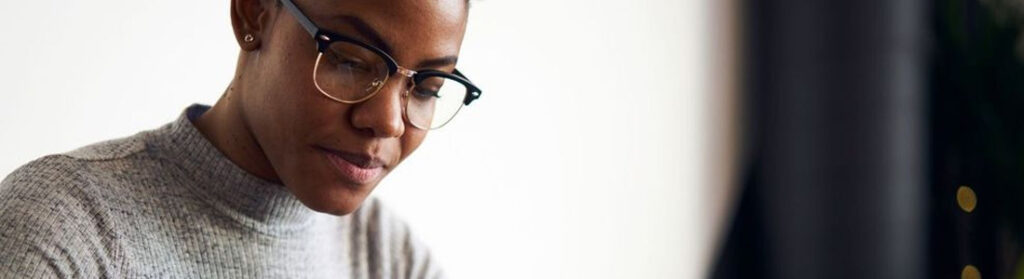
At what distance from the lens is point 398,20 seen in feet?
3.09

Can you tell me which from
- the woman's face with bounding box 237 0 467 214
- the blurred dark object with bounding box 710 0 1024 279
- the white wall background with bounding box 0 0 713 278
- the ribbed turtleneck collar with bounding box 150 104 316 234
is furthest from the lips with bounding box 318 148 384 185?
the blurred dark object with bounding box 710 0 1024 279

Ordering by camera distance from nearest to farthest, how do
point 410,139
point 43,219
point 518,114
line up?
point 43,219 → point 410,139 → point 518,114

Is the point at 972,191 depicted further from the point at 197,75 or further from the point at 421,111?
the point at 421,111

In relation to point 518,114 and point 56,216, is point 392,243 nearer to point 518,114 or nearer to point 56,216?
point 56,216

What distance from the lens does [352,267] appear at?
121 cm

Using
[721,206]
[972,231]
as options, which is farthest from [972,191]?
[721,206]

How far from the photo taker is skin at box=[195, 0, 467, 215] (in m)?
0.94

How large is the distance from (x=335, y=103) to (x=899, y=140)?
167 cm

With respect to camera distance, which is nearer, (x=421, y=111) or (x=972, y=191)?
(x=421, y=111)

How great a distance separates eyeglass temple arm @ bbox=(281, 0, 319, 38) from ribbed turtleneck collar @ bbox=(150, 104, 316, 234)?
15 centimetres

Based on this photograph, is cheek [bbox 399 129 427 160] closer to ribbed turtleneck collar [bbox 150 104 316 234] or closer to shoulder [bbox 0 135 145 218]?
ribbed turtleneck collar [bbox 150 104 316 234]

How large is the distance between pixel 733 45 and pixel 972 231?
59 cm

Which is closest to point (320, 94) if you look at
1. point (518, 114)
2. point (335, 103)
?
point (335, 103)

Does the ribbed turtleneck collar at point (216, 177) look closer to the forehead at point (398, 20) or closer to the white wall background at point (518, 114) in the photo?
the forehead at point (398, 20)
